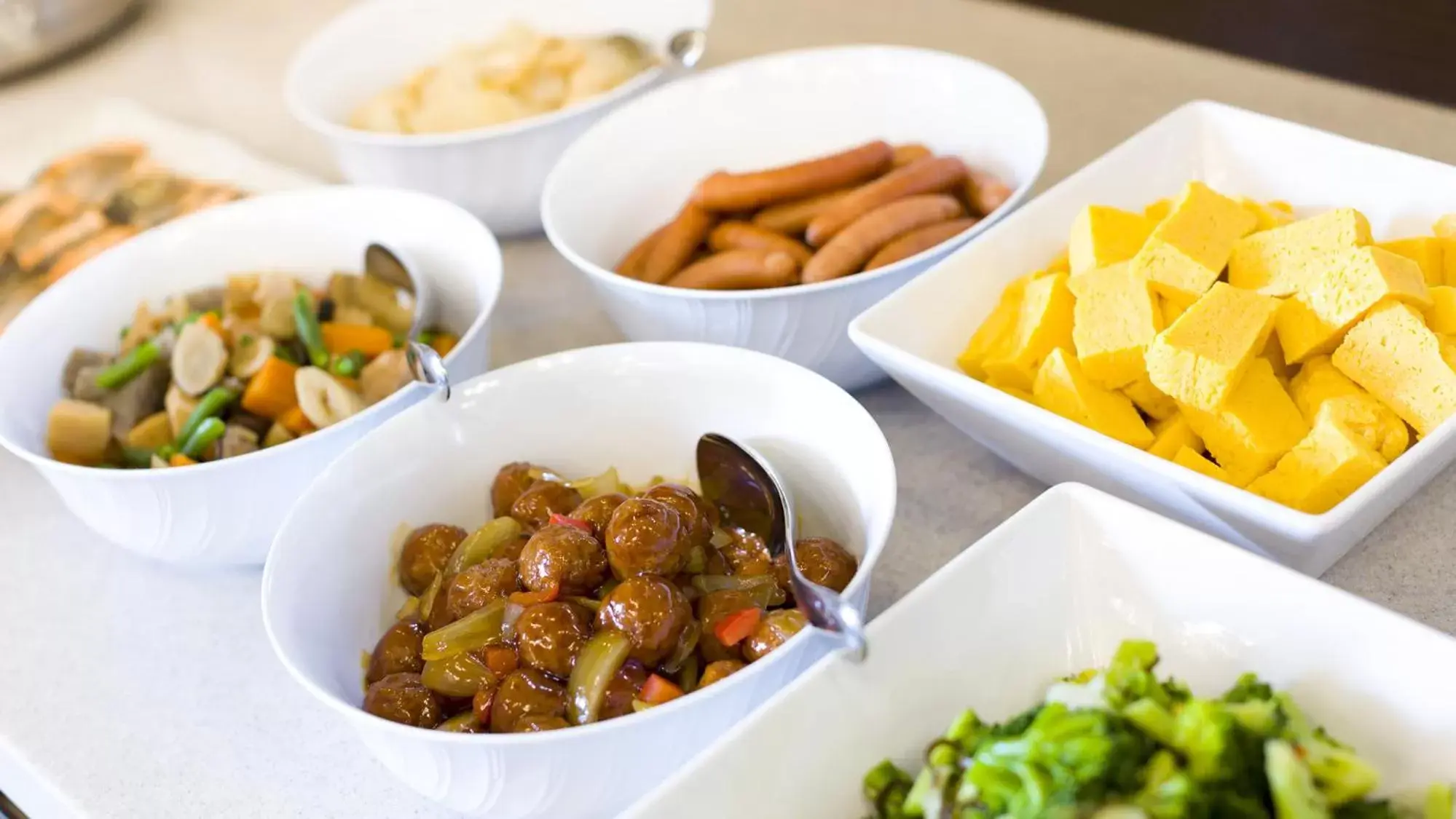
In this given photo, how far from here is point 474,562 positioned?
1.14 meters

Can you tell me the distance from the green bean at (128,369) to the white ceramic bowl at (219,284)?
72 mm

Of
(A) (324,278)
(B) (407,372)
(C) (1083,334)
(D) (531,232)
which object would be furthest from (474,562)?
(D) (531,232)

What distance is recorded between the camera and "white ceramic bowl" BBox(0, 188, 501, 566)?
48.1 inches

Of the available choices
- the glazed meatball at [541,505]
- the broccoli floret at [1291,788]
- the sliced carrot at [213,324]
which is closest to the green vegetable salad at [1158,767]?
the broccoli floret at [1291,788]

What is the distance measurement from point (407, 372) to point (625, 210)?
402 millimetres

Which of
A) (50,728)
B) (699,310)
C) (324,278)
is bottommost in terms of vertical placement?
(50,728)

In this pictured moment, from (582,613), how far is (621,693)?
→ 0.08m

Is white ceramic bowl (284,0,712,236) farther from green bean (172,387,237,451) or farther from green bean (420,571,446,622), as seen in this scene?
green bean (420,571,446,622)

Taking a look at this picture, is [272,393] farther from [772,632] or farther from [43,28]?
[43,28]

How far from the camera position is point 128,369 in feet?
4.80

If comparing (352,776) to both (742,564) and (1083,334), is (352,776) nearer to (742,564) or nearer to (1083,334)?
(742,564)

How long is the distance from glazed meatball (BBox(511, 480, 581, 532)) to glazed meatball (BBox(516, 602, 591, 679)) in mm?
161

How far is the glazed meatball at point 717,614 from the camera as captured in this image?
3.32 feet

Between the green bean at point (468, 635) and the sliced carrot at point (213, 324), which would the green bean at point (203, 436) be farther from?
the green bean at point (468, 635)
